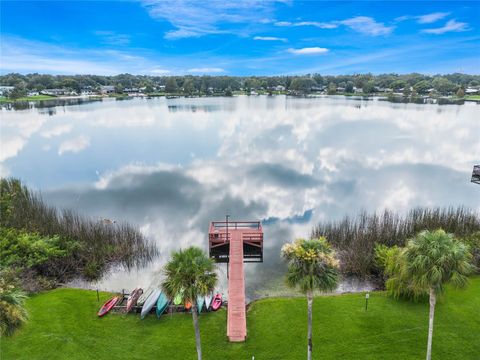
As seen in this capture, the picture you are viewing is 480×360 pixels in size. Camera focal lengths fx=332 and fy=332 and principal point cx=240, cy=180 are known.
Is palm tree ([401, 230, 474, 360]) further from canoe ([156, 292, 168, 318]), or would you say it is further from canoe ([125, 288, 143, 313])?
canoe ([125, 288, 143, 313])

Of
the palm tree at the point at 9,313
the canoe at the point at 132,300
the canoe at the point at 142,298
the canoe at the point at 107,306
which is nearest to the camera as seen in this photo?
the palm tree at the point at 9,313

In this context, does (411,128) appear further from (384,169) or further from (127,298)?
(127,298)

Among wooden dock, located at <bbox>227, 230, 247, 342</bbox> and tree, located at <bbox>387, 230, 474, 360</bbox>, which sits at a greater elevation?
tree, located at <bbox>387, 230, 474, 360</bbox>

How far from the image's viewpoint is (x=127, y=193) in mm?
53531

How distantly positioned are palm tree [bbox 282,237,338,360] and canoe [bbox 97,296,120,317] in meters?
15.2

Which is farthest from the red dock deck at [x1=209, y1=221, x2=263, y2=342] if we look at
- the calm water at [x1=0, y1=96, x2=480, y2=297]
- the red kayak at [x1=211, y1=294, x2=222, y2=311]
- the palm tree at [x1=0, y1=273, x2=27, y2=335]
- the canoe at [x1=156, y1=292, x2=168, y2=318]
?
the palm tree at [x1=0, y1=273, x2=27, y2=335]

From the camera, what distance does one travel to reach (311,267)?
1612 centimetres

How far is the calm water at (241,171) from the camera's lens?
4459cm

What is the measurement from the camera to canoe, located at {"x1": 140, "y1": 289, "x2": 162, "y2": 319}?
23.9 m

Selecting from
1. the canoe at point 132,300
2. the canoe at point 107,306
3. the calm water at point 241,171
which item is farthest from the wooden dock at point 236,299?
the canoe at point 107,306

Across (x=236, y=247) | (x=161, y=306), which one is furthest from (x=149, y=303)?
(x=236, y=247)

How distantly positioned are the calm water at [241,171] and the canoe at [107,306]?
15.7ft

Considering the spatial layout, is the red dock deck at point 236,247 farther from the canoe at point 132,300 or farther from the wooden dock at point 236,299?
the canoe at point 132,300

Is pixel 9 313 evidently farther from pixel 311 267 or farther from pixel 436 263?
pixel 436 263
